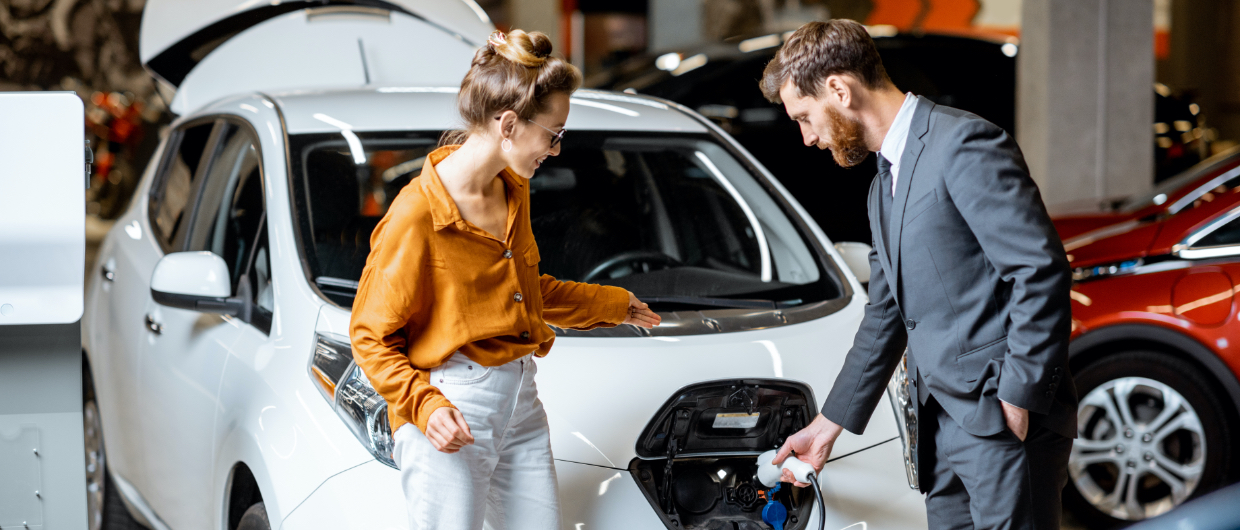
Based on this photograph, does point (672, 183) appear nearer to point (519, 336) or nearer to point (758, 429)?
point (758, 429)

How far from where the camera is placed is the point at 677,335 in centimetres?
237

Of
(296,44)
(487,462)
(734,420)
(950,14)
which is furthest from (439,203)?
(950,14)

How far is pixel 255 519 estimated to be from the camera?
2232 millimetres

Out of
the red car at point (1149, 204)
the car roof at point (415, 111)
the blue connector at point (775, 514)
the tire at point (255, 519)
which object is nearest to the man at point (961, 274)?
the blue connector at point (775, 514)

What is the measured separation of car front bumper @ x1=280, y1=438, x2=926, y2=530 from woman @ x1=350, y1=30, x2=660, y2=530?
10 cm

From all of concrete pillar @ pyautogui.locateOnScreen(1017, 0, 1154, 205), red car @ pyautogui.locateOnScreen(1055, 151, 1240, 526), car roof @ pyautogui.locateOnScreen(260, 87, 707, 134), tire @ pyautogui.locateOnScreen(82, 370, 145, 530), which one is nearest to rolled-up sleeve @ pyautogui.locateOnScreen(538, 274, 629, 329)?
car roof @ pyautogui.locateOnScreen(260, 87, 707, 134)

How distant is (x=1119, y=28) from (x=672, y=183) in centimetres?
485

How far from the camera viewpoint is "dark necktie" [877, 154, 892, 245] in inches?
75.3

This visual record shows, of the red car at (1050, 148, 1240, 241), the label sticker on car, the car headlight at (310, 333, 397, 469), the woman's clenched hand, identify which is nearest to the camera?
the woman's clenched hand

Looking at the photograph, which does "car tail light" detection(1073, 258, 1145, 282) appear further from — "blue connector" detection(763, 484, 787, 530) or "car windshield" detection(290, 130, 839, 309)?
"blue connector" detection(763, 484, 787, 530)

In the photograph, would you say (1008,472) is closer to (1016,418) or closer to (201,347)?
(1016,418)

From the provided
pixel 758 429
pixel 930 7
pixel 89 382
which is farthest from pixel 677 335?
pixel 930 7

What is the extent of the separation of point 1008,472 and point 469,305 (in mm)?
933

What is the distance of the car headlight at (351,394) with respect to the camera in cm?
200
